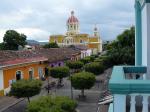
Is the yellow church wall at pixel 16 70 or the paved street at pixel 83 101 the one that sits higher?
the yellow church wall at pixel 16 70

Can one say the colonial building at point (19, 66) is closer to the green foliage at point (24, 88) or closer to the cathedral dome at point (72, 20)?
the green foliage at point (24, 88)

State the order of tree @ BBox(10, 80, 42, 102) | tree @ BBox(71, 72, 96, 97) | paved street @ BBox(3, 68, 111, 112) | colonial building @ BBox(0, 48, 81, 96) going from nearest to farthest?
tree @ BBox(10, 80, 42, 102) < paved street @ BBox(3, 68, 111, 112) < tree @ BBox(71, 72, 96, 97) < colonial building @ BBox(0, 48, 81, 96)

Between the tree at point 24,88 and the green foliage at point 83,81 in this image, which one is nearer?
the tree at point 24,88

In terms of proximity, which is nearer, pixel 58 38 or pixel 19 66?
pixel 19 66

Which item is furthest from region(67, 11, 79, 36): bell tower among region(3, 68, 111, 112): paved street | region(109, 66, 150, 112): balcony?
region(109, 66, 150, 112): balcony

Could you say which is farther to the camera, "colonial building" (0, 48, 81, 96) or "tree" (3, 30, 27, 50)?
"tree" (3, 30, 27, 50)

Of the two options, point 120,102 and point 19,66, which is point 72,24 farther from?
point 120,102

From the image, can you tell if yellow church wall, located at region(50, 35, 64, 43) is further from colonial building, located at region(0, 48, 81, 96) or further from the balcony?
the balcony

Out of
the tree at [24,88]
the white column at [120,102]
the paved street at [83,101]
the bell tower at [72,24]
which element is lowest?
the paved street at [83,101]

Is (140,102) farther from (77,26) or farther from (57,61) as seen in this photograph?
(77,26)

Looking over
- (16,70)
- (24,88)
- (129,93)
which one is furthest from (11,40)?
(129,93)

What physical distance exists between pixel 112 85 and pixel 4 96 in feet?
81.2

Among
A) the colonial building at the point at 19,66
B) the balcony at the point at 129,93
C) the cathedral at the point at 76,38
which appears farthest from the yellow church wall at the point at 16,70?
the cathedral at the point at 76,38

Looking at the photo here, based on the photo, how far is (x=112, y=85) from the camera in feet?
10.6
